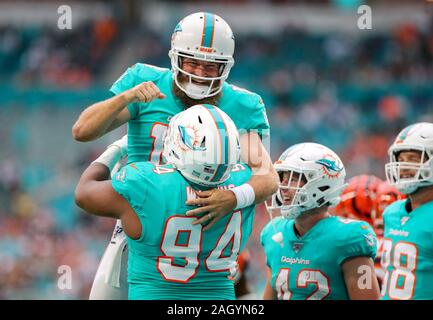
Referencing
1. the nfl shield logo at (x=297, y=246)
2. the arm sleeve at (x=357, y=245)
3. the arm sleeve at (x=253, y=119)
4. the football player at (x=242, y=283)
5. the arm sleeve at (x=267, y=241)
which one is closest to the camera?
the arm sleeve at (x=253, y=119)

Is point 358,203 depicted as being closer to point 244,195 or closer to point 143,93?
point 244,195

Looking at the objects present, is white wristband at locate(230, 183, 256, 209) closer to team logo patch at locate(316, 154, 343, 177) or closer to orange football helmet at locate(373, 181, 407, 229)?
team logo patch at locate(316, 154, 343, 177)

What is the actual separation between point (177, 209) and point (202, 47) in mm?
834

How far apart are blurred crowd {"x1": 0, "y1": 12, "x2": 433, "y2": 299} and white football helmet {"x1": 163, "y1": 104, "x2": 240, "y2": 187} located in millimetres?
7301

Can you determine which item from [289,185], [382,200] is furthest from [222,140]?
[382,200]

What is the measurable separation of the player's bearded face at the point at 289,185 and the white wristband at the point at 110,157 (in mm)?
868

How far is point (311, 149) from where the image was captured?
427 centimetres

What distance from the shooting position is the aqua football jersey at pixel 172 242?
3.22 metres

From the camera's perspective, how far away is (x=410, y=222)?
14.8 ft

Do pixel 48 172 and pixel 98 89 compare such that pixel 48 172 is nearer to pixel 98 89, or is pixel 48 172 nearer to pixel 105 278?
pixel 98 89

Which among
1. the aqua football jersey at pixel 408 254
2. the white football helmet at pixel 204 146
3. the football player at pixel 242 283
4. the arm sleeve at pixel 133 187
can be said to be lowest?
the football player at pixel 242 283

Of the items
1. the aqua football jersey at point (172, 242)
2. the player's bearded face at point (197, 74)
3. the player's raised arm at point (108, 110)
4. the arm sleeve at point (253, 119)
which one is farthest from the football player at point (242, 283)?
the player's raised arm at point (108, 110)

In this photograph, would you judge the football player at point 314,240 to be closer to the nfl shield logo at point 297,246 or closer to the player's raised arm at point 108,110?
the nfl shield logo at point 297,246
